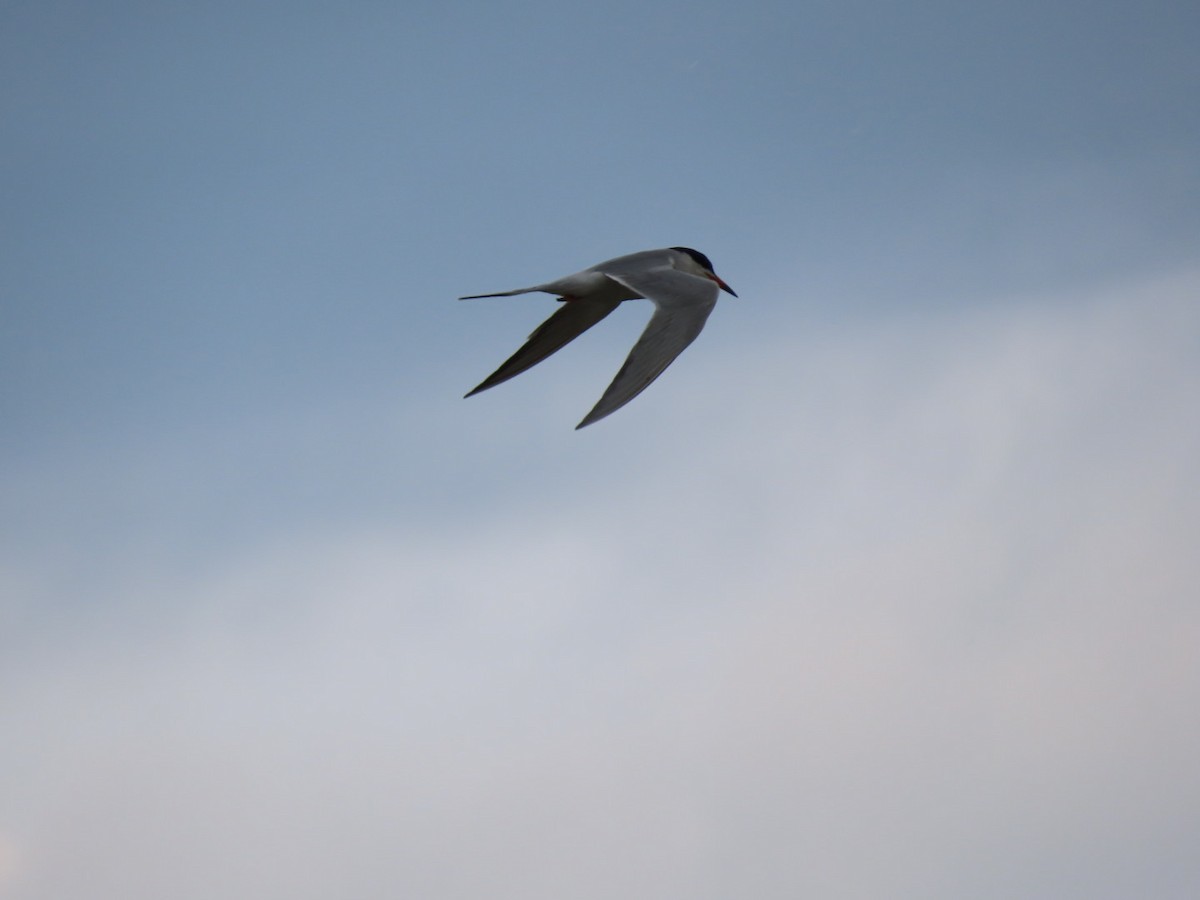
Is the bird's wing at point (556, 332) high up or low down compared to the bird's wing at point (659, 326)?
up

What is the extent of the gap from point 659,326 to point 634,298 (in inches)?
130

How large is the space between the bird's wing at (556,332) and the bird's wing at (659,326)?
96 centimetres

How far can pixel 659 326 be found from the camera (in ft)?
46.2

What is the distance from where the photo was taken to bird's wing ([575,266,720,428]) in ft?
41.8

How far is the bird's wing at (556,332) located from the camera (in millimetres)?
16984

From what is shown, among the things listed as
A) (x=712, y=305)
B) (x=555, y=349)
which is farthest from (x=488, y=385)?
(x=712, y=305)

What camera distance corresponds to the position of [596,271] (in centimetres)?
1648

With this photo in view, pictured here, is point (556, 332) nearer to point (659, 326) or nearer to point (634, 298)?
point (634, 298)

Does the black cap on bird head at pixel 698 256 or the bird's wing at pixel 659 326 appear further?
the black cap on bird head at pixel 698 256

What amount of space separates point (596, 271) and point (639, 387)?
3.94m

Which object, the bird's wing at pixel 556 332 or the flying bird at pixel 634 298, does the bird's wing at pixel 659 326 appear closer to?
the flying bird at pixel 634 298

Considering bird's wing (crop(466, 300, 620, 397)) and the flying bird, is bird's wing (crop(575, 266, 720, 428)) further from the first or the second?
bird's wing (crop(466, 300, 620, 397))

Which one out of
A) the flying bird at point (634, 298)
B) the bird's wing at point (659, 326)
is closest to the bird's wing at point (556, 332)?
the flying bird at point (634, 298)

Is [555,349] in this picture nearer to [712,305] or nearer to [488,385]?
[488,385]
